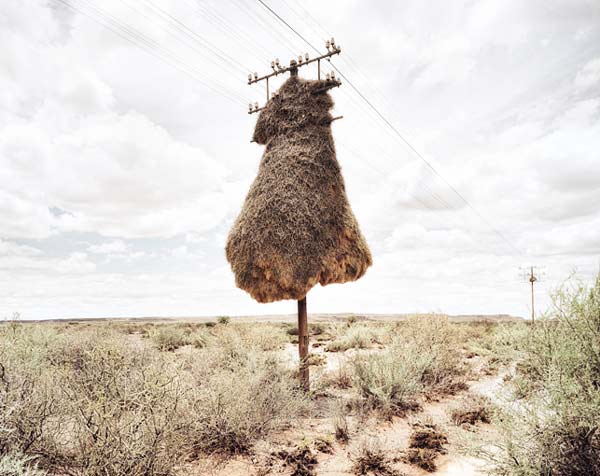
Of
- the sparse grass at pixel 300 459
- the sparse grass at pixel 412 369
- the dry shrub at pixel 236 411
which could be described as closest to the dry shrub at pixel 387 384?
the sparse grass at pixel 412 369

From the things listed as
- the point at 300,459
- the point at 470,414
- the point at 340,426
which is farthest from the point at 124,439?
the point at 470,414

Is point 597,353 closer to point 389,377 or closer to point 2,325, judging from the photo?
point 389,377

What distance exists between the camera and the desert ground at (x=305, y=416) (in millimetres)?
3805

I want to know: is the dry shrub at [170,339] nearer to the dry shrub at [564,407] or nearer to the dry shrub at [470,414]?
the dry shrub at [470,414]

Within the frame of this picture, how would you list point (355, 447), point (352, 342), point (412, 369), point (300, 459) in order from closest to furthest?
point (300, 459) → point (355, 447) → point (412, 369) → point (352, 342)

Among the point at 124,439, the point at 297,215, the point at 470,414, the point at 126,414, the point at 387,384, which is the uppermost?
the point at 297,215

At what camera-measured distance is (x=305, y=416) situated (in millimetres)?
7117

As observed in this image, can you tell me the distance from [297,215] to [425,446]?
4682 millimetres

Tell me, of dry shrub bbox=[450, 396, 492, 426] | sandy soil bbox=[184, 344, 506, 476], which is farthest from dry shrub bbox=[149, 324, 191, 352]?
dry shrub bbox=[450, 396, 492, 426]

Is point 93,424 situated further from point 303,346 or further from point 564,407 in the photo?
point 303,346

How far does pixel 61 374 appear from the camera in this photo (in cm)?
502

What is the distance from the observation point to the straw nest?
7.57 metres

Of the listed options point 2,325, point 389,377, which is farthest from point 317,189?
point 2,325

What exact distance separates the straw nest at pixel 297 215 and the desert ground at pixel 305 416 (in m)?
2.01
